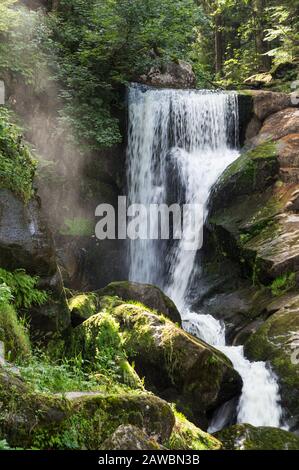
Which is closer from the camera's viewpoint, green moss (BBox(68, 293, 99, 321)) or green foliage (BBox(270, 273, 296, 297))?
green moss (BBox(68, 293, 99, 321))

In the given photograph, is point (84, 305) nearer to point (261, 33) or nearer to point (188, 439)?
point (188, 439)

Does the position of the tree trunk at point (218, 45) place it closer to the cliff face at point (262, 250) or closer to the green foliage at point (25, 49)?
the cliff face at point (262, 250)

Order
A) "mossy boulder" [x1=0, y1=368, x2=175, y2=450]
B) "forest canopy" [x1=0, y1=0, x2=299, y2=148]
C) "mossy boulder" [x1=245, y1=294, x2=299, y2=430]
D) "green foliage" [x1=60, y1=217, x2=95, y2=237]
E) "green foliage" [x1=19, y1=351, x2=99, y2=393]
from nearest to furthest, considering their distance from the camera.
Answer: "mossy boulder" [x1=0, y1=368, x2=175, y2=450] → "green foliage" [x1=19, y1=351, x2=99, y2=393] → "mossy boulder" [x1=245, y1=294, x2=299, y2=430] → "forest canopy" [x1=0, y1=0, x2=299, y2=148] → "green foliage" [x1=60, y1=217, x2=95, y2=237]

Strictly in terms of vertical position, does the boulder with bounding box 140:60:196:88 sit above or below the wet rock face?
above

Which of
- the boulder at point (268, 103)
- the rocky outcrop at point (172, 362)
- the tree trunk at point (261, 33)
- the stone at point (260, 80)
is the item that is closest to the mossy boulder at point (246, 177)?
the boulder at point (268, 103)

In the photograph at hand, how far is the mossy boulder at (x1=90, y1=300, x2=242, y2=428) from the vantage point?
688cm

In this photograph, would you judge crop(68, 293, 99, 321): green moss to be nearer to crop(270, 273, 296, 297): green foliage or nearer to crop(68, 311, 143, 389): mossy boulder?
crop(68, 311, 143, 389): mossy boulder

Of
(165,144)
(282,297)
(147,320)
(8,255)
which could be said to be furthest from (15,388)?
(165,144)

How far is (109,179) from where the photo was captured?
14.2 m

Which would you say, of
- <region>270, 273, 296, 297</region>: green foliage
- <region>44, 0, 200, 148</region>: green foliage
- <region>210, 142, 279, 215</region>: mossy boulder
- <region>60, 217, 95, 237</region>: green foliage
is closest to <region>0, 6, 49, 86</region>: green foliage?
<region>44, 0, 200, 148</region>: green foliage

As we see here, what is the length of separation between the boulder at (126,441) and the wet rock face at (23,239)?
3.68m

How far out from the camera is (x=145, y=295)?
894 cm

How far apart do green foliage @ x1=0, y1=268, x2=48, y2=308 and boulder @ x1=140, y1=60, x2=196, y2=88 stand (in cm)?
1098

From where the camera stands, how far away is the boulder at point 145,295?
8.92m
